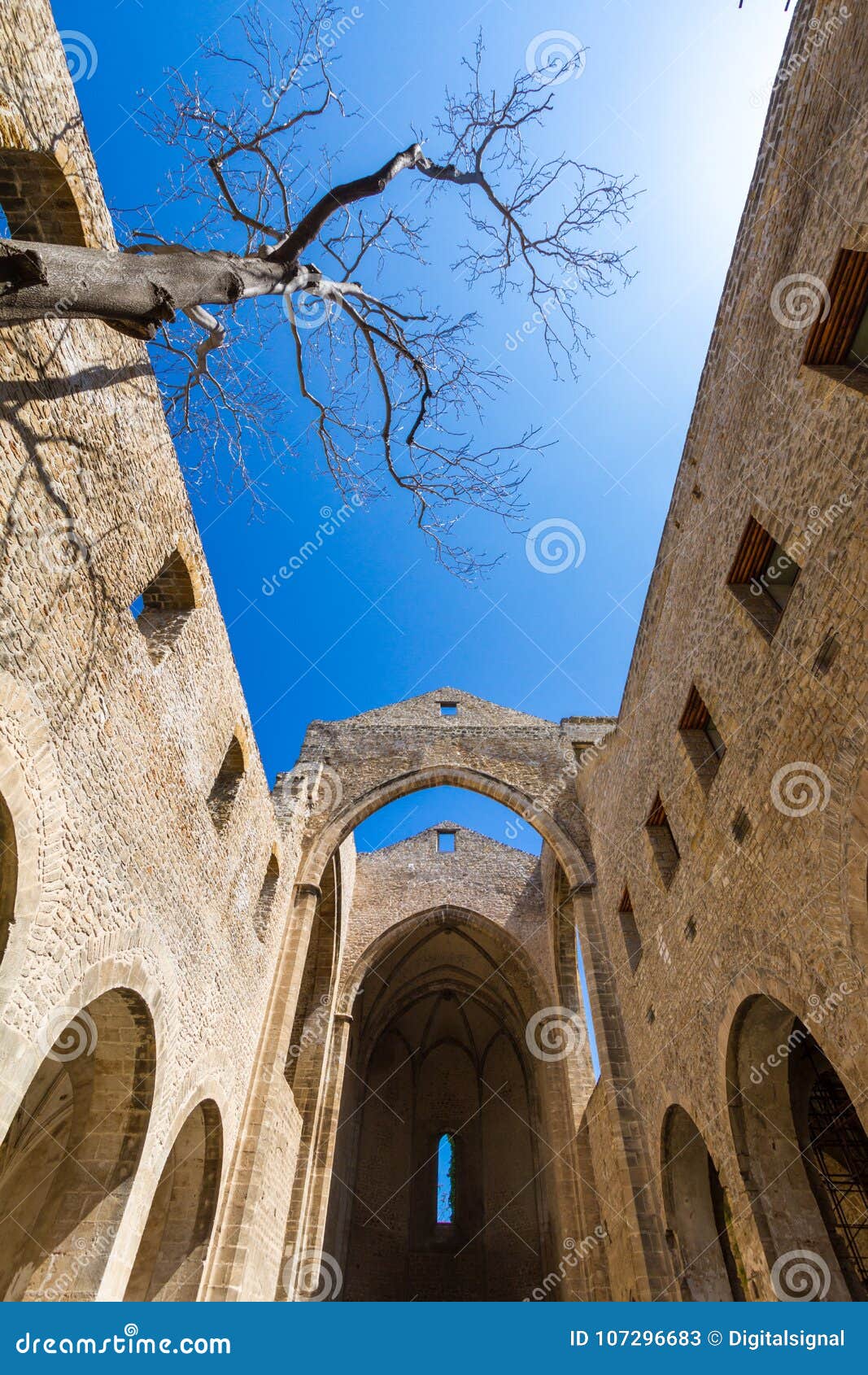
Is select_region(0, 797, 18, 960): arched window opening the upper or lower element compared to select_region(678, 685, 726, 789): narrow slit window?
lower

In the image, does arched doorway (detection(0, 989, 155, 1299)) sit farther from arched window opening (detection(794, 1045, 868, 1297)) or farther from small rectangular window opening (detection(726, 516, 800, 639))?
small rectangular window opening (detection(726, 516, 800, 639))

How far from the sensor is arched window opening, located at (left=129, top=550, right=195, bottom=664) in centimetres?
679

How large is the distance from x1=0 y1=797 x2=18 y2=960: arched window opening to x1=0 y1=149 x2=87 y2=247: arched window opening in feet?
12.3

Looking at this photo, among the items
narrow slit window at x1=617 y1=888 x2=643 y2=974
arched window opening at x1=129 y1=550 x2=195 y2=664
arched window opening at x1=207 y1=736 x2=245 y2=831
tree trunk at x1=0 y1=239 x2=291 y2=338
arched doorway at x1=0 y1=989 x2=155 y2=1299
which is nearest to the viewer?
tree trunk at x1=0 y1=239 x2=291 y2=338

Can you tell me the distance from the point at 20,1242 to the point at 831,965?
22.7 feet

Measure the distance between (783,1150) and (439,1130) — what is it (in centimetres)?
1750

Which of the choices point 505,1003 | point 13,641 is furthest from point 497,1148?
point 13,641

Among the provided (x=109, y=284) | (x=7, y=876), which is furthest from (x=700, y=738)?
(x=109, y=284)

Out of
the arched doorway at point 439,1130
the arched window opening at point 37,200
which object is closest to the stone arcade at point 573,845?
the arched window opening at point 37,200

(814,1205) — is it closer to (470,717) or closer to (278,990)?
(278,990)

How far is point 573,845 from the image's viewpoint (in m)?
12.4

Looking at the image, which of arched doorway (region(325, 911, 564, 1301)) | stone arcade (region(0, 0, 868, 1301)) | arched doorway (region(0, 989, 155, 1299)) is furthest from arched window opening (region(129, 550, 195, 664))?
arched doorway (region(325, 911, 564, 1301))

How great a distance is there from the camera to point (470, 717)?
15.5m

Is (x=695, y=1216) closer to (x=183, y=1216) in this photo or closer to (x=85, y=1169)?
(x=183, y=1216)
